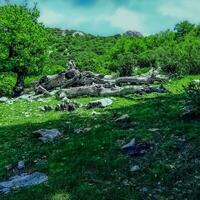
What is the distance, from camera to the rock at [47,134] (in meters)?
22.6

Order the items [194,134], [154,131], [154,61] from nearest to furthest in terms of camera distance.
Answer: [194,134], [154,131], [154,61]

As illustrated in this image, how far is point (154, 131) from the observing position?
20.9 metres

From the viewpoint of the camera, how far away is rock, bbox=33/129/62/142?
22616 mm

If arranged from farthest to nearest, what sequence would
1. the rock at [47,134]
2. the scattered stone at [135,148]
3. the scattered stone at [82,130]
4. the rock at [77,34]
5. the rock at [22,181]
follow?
the rock at [77,34]
the scattered stone at [82,130]
the rock at [47,134]
the scattered stone at [135,148]
the rock at [22,181]

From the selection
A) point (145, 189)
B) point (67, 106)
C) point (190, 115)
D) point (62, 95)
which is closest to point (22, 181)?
point (145, 189)

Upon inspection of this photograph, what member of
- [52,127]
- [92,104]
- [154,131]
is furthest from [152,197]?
[92,104]

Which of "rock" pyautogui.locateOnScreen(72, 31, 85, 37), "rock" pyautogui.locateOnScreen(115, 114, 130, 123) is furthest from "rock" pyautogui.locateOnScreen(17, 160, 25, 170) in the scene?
"rock" pyautogui.locateOnScreen(72, 31, 85, 37)

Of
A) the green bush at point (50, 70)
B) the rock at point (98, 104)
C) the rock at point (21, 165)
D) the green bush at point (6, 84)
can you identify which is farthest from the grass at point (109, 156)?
the green bush at point (50, 70)

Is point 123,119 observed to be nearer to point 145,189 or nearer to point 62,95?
point 145,189

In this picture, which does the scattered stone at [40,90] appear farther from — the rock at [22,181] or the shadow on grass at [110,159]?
the rock at [22,181]

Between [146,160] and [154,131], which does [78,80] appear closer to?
[154,131]

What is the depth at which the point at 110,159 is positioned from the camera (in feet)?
60.3

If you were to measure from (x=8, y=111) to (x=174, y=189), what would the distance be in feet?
66.7

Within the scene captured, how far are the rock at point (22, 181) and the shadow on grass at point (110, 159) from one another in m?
0.41
